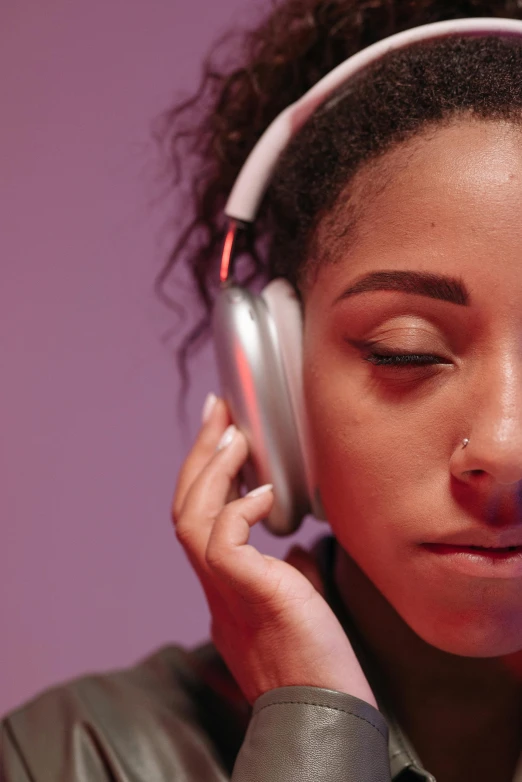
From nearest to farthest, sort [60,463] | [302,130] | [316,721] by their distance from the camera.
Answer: [316,721] → [302,130] → [60,463]

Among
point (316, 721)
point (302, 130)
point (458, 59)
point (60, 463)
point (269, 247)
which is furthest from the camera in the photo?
point (60, 463)

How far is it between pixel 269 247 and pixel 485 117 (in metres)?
0.36

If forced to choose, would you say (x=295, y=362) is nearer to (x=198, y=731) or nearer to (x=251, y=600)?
(x=251, y=600)

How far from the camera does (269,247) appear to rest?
45.7 inches

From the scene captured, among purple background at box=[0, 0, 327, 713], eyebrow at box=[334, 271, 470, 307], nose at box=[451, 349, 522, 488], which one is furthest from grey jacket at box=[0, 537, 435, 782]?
purple background at box=[0, 0, 327, 713]

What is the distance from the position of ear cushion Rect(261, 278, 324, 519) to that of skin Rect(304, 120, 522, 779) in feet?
0.06

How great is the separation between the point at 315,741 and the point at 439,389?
32 centimetres

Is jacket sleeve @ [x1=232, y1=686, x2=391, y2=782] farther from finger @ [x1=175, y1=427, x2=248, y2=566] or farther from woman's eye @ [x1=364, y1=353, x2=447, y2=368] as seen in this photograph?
woman's eye @ [x1=364, y1=353, x2=447, y2=368]

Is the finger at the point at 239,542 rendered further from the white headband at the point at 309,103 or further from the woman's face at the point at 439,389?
the white headband at the point at 309,103

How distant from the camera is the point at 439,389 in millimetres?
832

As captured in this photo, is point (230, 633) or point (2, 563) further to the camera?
point (2, 563)

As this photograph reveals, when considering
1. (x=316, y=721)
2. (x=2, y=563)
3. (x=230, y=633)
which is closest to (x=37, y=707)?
(x=230, y=633)

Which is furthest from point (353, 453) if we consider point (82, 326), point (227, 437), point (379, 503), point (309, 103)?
point (82, 326)

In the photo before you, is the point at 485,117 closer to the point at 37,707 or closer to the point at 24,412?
the point at 37,707
